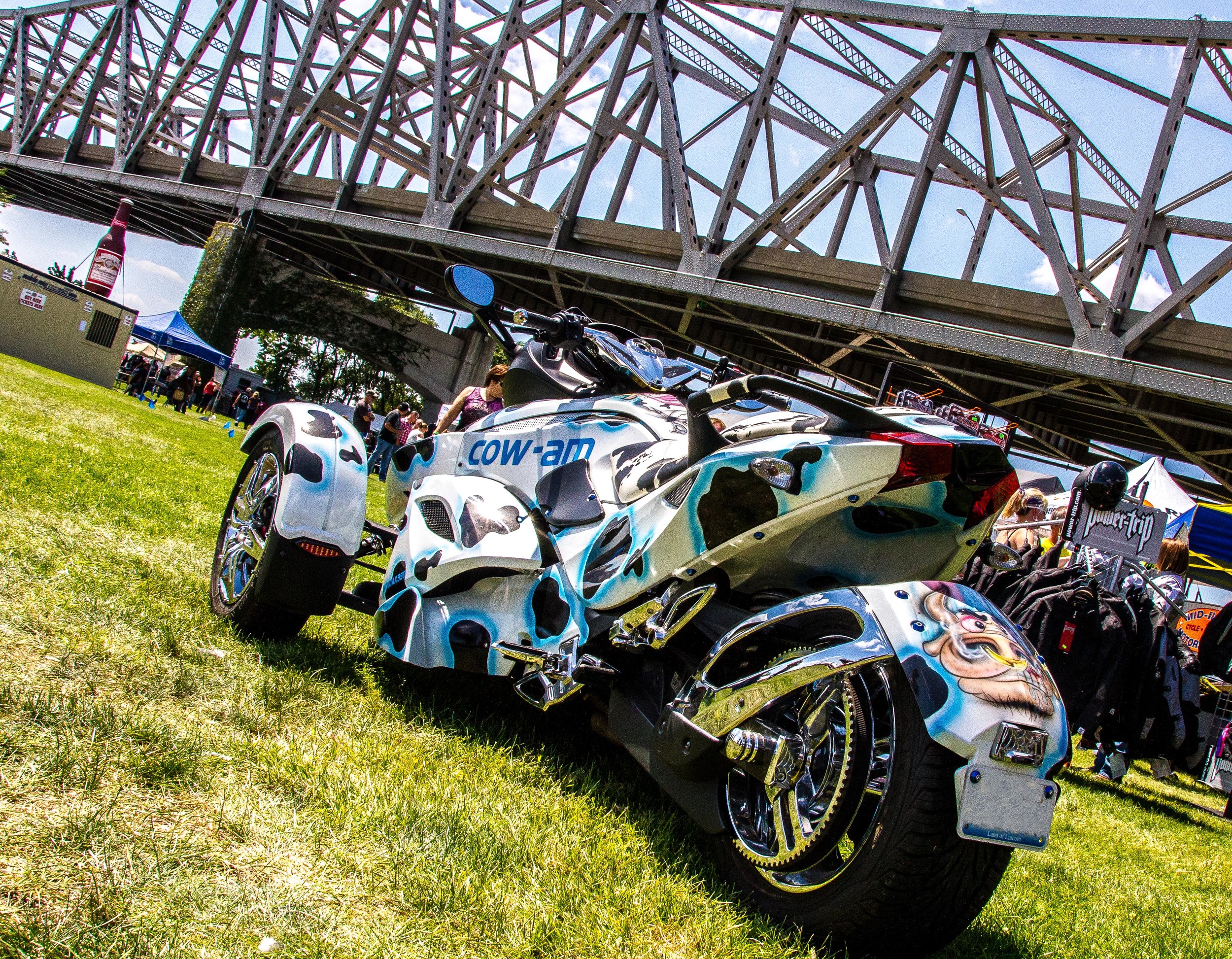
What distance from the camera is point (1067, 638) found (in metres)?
5.33

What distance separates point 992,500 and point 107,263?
2969 centimetres

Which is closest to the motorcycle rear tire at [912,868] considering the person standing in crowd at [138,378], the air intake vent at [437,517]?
the air intake vent at [437,517]

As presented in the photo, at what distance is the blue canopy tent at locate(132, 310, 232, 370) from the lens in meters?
28.2

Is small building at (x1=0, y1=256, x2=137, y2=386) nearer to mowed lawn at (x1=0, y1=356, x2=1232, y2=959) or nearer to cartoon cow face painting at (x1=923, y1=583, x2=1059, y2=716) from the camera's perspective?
mowed lawn at (x1=0, y1=356, x2=1232, y2=959)

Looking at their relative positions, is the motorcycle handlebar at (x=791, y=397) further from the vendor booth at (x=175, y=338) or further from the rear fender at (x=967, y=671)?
the vendor booth at (x=175, y=338)

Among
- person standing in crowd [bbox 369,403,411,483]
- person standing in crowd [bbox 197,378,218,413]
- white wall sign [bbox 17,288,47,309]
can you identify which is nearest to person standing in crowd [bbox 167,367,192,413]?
person standing in crowd [bbox 197,378,218,413]

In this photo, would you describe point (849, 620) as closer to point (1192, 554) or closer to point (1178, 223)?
point (1192, 554)

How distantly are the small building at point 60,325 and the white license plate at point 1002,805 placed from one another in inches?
992

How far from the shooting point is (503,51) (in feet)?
86.8

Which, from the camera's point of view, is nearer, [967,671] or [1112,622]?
[967,671]

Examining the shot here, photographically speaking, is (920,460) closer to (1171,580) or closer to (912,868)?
(912,868)

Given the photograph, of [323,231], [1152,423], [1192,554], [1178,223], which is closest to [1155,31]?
[1178,223]

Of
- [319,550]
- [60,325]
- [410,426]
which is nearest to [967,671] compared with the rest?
[319,550]

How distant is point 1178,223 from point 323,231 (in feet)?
79.4
